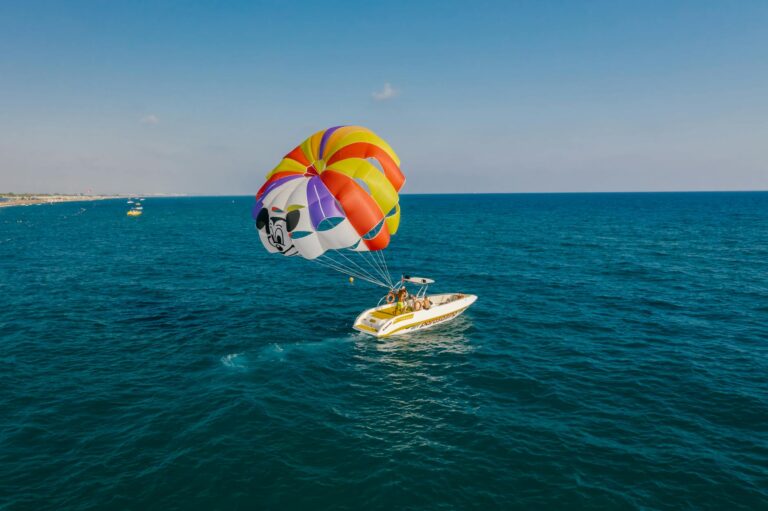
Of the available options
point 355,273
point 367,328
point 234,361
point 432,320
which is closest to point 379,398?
point 367,328

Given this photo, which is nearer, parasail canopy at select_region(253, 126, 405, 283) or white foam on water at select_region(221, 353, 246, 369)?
parasail canopy at select_region(253, 126, 405, 283)

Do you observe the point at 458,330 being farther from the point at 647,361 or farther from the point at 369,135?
the point at 369,135

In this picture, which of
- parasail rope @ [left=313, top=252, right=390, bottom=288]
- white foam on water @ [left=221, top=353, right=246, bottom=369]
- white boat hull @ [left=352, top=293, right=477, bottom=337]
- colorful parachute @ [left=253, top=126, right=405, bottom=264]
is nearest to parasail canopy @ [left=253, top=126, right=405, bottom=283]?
colorful parachute @ [left=253, top=126, right=405, bottom=264]

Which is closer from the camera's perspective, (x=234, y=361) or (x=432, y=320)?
(x=234, y=361)

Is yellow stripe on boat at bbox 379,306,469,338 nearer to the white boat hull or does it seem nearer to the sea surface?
the white boat hull

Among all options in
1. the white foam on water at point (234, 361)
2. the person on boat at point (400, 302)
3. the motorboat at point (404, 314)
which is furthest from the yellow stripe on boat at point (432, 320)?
the white foam on water at point (234, 361)

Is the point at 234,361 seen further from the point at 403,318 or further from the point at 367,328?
the point at 403,318

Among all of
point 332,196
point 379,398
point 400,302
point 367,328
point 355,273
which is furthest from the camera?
point 355,273
